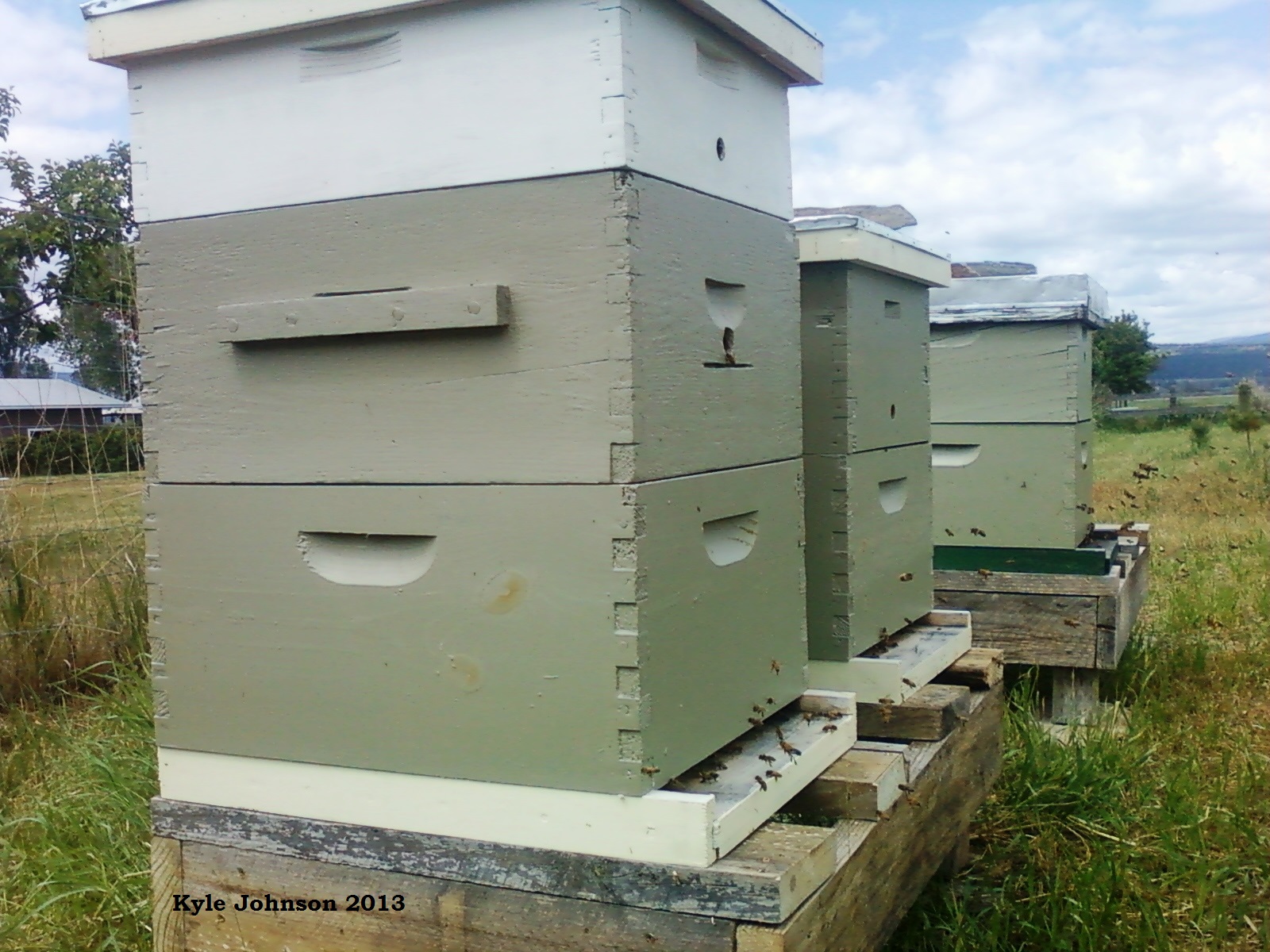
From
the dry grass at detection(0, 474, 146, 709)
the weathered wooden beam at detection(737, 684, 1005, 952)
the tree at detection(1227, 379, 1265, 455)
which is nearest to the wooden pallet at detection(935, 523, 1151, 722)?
the weathered wooden beam at detection(737, 684, 1005, 952)

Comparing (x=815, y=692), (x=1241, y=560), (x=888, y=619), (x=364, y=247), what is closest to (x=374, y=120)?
(x=364, y=247)

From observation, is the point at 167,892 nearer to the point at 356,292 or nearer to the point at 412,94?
the point at 356,292

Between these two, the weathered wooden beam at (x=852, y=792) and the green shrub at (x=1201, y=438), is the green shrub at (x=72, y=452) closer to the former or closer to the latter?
the weathered wooden beam at (x=852, y=792)

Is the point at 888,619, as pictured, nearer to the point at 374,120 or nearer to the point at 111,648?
the point at 374,120

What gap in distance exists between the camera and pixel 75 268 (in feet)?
27.8

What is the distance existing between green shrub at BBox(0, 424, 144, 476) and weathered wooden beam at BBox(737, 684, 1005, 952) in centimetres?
302

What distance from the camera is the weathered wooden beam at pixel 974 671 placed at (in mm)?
2674

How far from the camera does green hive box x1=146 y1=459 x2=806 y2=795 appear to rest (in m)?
1.55

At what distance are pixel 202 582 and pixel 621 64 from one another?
3.24 feet

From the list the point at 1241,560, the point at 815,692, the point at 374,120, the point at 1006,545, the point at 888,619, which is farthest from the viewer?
the point at 1241,560

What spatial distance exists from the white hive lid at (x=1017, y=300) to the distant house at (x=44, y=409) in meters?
3.03

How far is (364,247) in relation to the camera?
1649mm

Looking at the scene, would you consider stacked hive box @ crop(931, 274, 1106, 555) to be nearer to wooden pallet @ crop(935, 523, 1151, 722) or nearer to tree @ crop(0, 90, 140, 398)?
wooden pallet @ crop(935, 523, 1151, 722)

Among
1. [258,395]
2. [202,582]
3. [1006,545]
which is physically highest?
[258,395]
